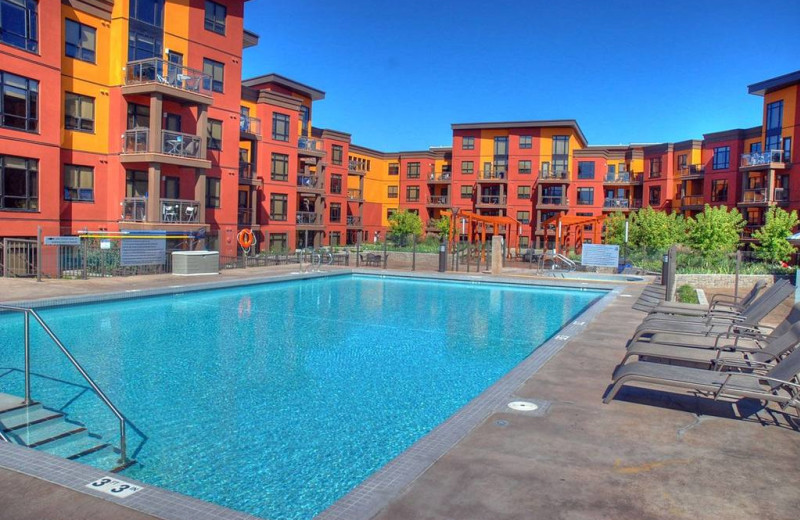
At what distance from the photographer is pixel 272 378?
372 inches

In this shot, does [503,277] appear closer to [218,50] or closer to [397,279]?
→ [397,279]

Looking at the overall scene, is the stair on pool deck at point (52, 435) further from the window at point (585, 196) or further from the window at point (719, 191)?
the window at point (585, 196)

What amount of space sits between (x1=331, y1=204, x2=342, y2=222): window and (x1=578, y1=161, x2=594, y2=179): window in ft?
71.2

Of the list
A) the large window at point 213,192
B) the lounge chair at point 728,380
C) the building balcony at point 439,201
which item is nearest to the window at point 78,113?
the large window at point 213,192

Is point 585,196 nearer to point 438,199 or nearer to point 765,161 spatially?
point 438,199

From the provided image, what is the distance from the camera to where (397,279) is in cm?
2517

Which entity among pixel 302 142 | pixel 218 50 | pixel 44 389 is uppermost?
pixel 218 50

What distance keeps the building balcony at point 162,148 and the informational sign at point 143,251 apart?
4.34m

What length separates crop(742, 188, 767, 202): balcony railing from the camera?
133ft

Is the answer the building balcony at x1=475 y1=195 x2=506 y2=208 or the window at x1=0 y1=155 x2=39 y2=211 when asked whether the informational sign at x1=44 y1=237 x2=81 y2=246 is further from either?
the building balcony at x1=475 y1=195 x2=506 y2=208

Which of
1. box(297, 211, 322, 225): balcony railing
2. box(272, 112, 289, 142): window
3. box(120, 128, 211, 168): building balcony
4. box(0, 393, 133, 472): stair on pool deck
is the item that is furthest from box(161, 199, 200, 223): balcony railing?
box(0, 393, 133, 472): stair on pool deck

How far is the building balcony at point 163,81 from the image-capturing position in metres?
24.0

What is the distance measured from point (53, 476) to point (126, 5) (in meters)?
24.9

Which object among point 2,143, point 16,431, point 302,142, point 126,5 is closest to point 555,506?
point 16,431
